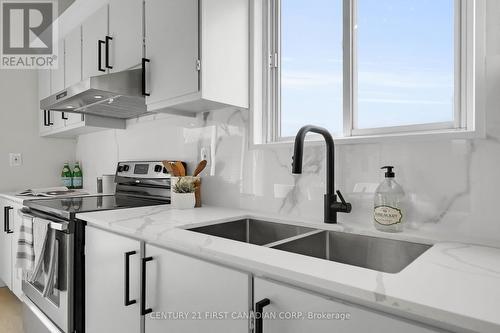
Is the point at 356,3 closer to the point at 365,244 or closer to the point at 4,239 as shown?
the point at 365,244

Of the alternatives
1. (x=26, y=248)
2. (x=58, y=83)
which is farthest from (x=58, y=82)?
(x=26, y=248)

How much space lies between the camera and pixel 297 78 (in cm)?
174

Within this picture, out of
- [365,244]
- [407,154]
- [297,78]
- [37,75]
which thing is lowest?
[365,244]

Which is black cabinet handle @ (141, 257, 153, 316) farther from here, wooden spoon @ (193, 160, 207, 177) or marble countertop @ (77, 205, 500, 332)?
wooden spoon @ (193, 160, 207, 177)

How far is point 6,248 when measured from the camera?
2.76 meters

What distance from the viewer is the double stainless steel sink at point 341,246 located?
3.69 feet

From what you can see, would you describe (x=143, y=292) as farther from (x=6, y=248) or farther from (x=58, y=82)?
(x=58, y=82)

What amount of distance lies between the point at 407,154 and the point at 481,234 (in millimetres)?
353

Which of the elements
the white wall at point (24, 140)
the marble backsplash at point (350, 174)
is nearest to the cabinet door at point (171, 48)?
the marble backsplash at point (350, 174)

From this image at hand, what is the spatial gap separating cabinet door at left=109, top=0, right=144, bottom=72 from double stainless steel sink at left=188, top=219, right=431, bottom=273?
3.87 ft

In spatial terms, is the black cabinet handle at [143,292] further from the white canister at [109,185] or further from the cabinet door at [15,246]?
the cabinet door at [15,246]

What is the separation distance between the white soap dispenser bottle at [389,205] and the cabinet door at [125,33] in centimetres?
147

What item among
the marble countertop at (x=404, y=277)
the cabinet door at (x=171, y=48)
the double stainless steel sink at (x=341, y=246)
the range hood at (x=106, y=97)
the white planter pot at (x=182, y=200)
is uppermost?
the cabinet door at (x=171, y=48)

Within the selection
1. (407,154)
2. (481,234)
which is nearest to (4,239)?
(407,154)
